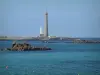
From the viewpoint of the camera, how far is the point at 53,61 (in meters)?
1.97

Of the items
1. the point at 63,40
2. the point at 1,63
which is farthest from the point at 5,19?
the point at 63,40

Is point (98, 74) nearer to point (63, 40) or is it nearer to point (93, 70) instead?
point (93, 70)

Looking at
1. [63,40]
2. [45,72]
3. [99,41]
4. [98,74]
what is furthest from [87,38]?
[45,72]

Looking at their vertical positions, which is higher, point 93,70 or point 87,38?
point 87,38

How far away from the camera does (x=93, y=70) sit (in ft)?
6.33

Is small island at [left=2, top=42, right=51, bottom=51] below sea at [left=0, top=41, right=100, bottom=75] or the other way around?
the other way around

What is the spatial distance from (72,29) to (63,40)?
0.54ft

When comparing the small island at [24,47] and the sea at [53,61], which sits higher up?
the small island at [24,47]

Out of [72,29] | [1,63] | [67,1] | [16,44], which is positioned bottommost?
[1,63]

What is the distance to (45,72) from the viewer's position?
1.94 metres

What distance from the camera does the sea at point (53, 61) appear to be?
6.32ft

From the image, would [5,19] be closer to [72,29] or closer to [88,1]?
[72,29]

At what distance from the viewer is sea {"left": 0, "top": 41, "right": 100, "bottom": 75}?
1.93m

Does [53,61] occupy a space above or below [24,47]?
below
